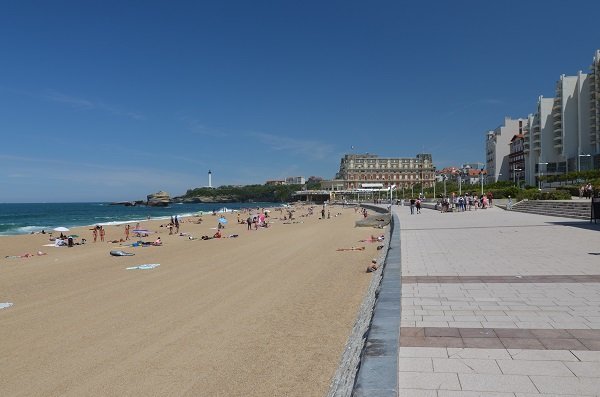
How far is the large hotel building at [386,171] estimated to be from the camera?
5891 inches

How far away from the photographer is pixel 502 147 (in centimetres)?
11088

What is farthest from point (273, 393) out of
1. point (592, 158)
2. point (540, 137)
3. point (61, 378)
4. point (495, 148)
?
point (495, 148)

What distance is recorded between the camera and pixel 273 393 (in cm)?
442

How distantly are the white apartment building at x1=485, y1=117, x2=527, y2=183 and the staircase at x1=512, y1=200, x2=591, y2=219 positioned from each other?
278 ft

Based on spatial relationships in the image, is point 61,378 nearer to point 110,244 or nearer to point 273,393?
point 273,393

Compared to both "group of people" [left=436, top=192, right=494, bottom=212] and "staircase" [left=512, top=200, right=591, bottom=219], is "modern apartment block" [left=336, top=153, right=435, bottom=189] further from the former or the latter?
"staircase" [left=512, top=200, right=591, bottom=219]

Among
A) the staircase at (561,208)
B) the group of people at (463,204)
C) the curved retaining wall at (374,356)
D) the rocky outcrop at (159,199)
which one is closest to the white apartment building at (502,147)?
the group of people at (463,204)

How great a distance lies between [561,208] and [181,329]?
24.6 metres

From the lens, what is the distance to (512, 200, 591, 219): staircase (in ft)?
73.2

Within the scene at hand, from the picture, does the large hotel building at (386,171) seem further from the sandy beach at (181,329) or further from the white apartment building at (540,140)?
the sandy beach at (181,329)

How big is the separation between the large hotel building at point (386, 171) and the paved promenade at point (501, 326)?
13975cm

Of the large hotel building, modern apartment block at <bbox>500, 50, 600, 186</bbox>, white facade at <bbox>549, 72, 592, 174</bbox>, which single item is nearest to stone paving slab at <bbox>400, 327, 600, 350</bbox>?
modern apartment block at <bbox>500, 50, 600, 186</bbox>

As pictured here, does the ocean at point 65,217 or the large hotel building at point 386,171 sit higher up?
the large hotel building at point 386,171

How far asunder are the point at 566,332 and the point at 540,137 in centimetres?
8857
